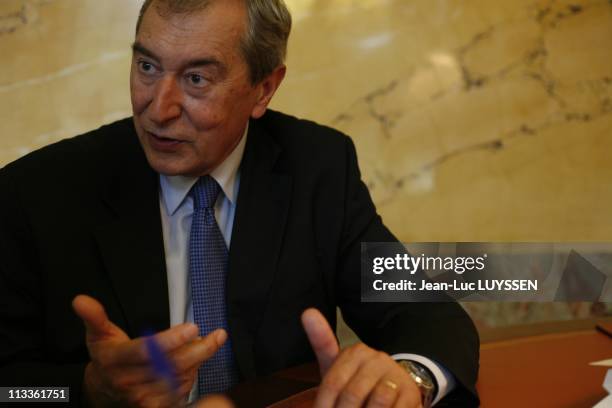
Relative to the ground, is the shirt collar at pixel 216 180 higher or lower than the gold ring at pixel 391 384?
higher

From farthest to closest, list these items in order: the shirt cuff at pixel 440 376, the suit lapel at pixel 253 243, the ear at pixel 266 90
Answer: the ear at pixel 266 90, the suit lapel at pixel 253 243, the shirt cuff at pixel 440 376

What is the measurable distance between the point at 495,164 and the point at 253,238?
1.32m

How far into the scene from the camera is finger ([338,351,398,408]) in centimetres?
102

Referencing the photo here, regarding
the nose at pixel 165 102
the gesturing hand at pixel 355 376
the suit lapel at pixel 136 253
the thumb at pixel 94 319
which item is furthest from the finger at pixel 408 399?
the nose at pixel 165 102

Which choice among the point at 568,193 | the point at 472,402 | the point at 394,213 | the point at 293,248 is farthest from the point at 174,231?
the point at 568,193

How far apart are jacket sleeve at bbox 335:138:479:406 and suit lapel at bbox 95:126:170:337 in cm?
43

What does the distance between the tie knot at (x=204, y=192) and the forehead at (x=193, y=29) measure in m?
0.27

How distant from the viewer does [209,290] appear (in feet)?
4.80

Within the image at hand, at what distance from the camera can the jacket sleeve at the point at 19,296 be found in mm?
1348

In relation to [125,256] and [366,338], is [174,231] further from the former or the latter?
[366,338]

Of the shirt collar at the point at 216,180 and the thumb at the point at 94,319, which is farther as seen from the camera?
the shirt collar at the point at 216,180

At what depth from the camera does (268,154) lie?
1.65m

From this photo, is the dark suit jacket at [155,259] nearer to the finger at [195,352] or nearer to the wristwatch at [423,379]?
the wristwatch at [423,379]

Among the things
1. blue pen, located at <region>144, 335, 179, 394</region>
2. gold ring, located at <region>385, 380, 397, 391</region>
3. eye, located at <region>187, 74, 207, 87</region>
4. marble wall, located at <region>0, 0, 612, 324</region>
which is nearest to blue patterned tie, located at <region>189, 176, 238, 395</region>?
eye, located at <region>187, 74, 207, 87</region>
